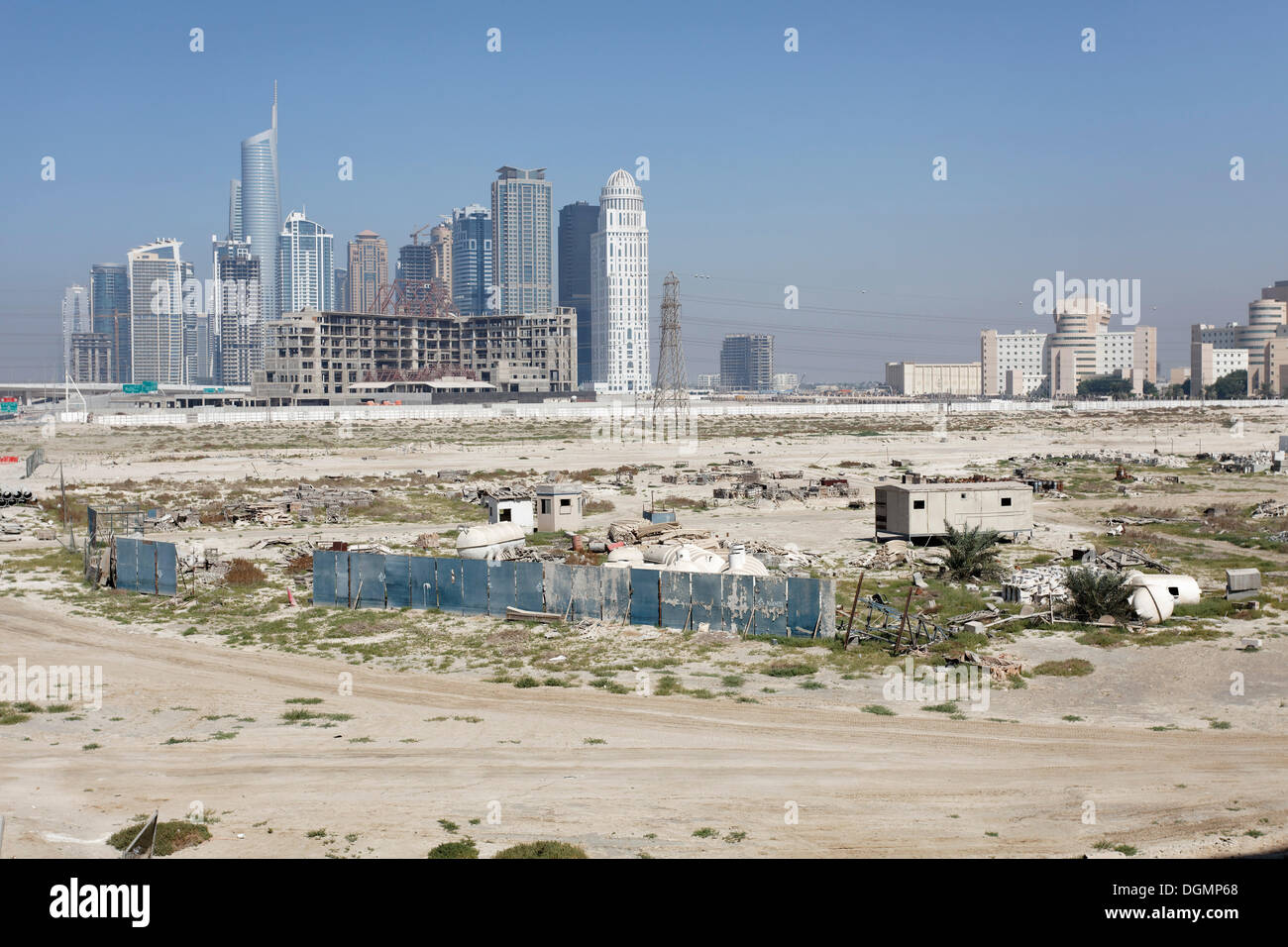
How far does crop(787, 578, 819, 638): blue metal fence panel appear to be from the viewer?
82.4 ft

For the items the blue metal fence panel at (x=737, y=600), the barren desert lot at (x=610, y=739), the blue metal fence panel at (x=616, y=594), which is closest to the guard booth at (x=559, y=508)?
the barren desert lot at (x=610, y=739)

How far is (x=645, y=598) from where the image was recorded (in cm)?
2686

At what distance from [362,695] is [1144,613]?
1825 cm

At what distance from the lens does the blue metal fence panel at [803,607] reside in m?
25.1

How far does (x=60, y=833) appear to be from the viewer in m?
14.3

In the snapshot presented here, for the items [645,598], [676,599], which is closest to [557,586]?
[645,598]

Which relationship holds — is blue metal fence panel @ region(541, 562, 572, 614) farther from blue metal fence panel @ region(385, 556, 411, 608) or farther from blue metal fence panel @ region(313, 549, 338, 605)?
blue metal fence panel @ region(313, 549, 338, 605)

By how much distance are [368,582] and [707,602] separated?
984 cm

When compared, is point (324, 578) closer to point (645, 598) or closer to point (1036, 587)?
point (645, 598)

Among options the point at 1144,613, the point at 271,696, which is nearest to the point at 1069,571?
the point at 1144,613

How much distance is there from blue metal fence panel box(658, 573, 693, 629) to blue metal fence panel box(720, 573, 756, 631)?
0.92 m

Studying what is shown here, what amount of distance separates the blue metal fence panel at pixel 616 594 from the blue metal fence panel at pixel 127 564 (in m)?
15.4
